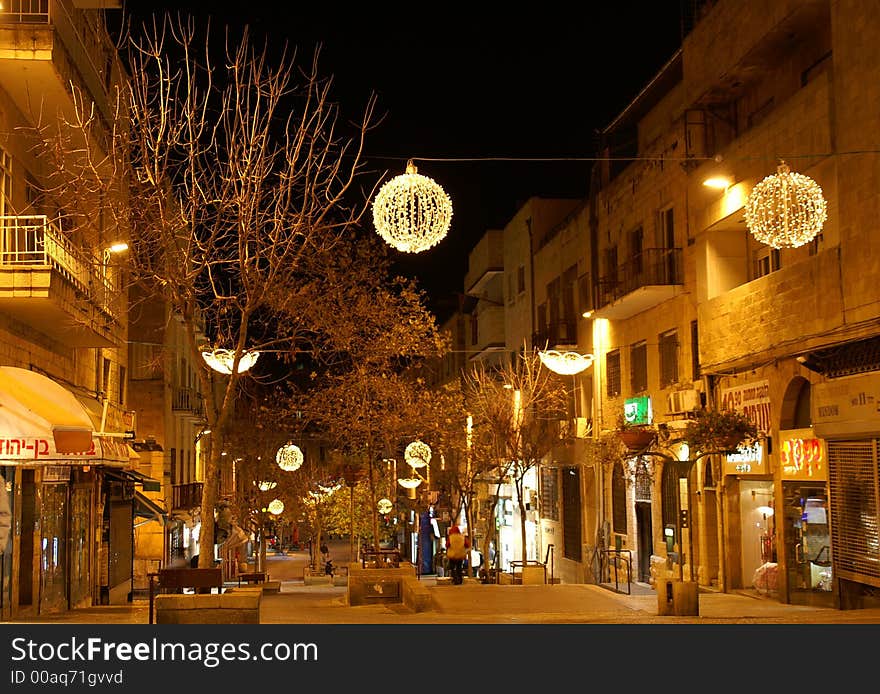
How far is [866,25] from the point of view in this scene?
17.9 metres

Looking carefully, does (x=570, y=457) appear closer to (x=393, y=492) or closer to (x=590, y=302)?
(x=590, y=302)

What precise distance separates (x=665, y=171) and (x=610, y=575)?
1136 centimetres

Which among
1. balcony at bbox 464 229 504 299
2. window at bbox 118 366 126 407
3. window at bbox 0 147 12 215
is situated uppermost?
balcony at bbox 464 229 504 299

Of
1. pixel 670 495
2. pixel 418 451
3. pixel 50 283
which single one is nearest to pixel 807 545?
pixel 670 495

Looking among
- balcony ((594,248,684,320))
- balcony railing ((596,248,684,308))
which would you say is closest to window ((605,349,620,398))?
balcony ((594,248,684,320))

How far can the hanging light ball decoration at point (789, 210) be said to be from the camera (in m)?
17.7

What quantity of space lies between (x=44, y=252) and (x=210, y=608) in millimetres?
7145

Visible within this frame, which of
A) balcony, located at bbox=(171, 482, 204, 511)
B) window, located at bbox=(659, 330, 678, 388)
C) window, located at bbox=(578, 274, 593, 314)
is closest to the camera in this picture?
window, located at bbox=(659, 330, 678, 388)

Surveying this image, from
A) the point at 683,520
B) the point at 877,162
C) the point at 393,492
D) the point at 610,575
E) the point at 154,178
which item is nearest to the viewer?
the point at 154,178

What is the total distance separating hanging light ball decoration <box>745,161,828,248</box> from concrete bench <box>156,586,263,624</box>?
32.9ft

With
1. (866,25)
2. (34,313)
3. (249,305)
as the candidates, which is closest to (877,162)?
(866,25)

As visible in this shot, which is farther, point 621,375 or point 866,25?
point 621,375

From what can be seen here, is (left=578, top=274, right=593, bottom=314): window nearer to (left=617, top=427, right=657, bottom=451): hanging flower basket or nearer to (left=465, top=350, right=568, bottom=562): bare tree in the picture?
(left=465, top=350, right=568, bottom=562): bare tree

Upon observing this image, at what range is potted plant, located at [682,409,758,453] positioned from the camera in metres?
19.6
